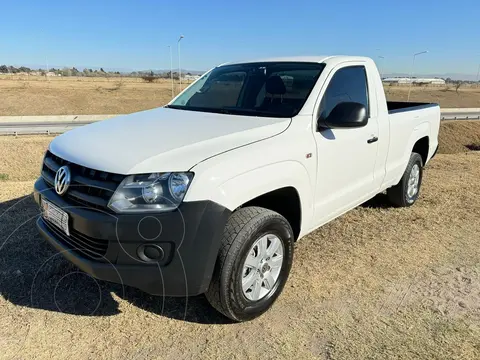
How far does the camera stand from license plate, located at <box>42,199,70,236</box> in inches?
106

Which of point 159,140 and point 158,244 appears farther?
point 159,140

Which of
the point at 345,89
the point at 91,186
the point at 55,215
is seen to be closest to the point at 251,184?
the point at 91,186

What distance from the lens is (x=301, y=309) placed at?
3123mm

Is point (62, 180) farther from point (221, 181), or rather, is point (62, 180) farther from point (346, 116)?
point (346, 116)

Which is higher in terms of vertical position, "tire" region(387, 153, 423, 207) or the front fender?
the front fender

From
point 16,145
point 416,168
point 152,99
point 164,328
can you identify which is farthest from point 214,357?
point 152,99

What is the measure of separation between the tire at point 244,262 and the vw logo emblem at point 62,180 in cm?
110

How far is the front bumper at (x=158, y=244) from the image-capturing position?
238cm

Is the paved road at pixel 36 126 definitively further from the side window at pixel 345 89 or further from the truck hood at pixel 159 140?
the side window at pixel 345 89

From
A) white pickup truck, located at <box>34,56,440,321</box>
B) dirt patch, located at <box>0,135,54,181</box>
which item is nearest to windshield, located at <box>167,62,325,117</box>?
white pickup truck, located at <box>34,56,440,321</box>

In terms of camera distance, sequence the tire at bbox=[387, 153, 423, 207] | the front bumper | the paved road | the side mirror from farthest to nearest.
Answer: the paved road, the tire at bbox=[387, 153, 423, 207], the side mirror, the front bumper

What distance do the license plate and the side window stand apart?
7.01 ft

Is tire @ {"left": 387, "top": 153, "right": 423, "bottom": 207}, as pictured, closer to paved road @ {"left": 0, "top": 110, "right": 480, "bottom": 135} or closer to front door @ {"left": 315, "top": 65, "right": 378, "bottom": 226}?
front door @ {"left": 315, "top": 65, "right": 378, "bottom": 226}

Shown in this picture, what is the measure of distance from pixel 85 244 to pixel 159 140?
0.84 metres
